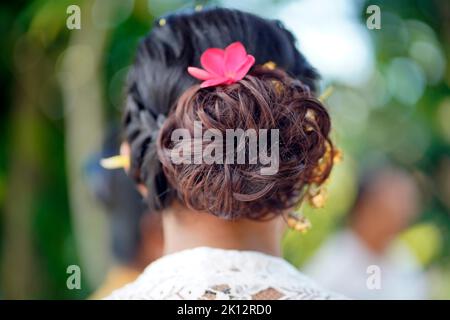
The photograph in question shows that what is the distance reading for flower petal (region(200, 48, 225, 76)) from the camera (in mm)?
1077

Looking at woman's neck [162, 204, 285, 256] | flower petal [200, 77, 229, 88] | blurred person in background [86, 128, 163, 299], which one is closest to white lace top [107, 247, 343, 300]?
woman's neck [162, 204, 285, 256]

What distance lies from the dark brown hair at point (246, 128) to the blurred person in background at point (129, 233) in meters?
0.97

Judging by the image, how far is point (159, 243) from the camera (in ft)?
7.14

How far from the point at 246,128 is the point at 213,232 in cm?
18

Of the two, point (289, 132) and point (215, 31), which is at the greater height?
point (215, 31)

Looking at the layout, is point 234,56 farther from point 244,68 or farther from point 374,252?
point 374,252

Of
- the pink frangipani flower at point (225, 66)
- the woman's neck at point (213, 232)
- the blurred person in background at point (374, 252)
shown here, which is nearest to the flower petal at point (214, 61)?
the pink frangipani flower at point (225, 66)

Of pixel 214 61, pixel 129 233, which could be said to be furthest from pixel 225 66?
pixel 129 233

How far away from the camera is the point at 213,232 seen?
3.70ft

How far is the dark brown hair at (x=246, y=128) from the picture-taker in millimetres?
1038

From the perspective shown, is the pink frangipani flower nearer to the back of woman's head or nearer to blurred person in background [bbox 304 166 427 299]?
the back of woman's head

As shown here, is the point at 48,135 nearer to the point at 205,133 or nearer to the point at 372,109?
the point at 372,109

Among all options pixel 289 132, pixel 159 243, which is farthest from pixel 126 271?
pixel 289 132

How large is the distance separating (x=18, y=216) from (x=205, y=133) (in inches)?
99.6
